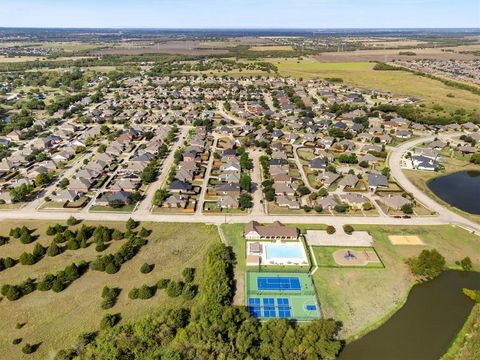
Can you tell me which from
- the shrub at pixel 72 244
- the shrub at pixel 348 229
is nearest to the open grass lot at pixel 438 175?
the shrub at pixel 348 229

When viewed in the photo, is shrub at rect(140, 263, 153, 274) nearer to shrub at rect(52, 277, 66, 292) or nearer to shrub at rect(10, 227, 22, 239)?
shrub at rect(52, 277, 66, 292)

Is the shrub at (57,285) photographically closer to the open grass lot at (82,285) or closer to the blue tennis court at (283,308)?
the open grass lot at (82,285)

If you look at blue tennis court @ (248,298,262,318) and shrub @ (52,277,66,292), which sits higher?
shrub @ (52,277,66,292)

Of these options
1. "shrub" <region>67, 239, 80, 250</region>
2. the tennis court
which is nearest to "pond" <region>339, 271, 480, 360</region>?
the tennis court

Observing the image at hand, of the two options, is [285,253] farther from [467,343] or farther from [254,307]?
[467,343]

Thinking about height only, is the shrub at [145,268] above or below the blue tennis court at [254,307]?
above

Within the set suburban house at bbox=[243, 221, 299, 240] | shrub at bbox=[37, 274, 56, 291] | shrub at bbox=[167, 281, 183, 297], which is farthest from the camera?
suburban house at bbox=[243, 221, 299, 240]
